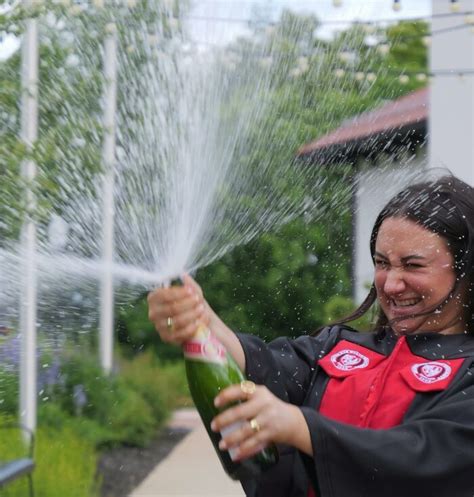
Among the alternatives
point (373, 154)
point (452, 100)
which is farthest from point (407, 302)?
point (373, 154)

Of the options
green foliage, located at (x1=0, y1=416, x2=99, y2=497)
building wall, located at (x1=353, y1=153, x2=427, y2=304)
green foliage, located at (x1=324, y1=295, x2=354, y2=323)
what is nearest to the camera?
green foliage, located at (x1=0, y1=416, x2=99, y2=497)

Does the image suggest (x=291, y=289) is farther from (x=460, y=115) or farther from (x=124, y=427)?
(x=460, y=115)

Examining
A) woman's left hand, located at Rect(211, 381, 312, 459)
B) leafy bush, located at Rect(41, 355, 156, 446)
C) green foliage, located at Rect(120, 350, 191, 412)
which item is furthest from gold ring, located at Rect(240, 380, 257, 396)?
green foliage, located at Rect(120, 350, 191, 412)

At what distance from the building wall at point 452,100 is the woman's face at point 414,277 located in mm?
4555

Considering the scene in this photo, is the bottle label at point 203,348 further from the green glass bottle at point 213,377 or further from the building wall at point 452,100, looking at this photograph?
the building wall at point 452,100

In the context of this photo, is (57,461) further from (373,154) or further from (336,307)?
(336,307)

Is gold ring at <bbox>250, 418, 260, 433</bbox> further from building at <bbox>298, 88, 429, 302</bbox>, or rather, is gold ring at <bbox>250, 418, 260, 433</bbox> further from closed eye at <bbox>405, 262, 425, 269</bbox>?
building at <bbox>298, 88, 429, 302</bbox>

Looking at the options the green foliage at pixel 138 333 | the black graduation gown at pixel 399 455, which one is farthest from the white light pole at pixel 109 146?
the green foliage at pixel 138 333

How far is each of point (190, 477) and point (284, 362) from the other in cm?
535

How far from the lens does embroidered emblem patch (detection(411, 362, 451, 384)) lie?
7.06ft

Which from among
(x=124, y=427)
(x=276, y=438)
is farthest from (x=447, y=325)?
(x=124, y=427)

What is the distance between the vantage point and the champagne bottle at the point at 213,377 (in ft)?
6.14

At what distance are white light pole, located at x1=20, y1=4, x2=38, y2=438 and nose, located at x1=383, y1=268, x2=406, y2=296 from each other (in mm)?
2882

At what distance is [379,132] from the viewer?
10.0 meters
